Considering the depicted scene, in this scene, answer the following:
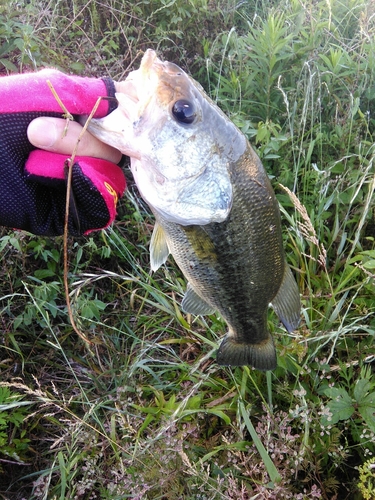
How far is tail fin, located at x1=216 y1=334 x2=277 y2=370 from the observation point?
178cm

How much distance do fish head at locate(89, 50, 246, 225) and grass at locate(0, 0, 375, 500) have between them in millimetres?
508

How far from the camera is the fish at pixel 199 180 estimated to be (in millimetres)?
1406

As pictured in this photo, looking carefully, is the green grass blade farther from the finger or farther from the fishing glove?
the finger

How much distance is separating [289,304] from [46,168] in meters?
1.10

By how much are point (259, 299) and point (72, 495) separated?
1.31 m

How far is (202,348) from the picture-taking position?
91.8 inches

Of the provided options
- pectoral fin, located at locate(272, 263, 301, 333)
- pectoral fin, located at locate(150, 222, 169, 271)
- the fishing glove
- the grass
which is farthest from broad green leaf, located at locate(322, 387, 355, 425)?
the fishing glove

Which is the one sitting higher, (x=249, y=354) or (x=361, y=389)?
(x=249, y=354)

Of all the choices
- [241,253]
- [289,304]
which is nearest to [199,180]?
[241,253]

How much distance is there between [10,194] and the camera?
1.55m

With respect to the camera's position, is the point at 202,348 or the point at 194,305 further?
the point at 202,348

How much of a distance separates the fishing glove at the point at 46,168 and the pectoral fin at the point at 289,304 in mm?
776

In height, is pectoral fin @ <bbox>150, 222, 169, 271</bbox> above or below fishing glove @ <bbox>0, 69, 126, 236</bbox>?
below

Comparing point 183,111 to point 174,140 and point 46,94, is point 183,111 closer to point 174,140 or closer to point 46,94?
point 174,140
